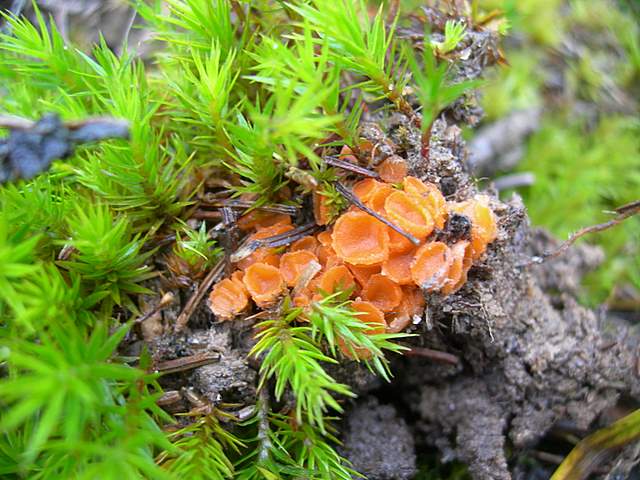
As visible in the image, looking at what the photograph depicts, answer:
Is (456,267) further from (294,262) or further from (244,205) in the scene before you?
(244,205)

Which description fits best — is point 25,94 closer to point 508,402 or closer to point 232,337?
point 232,337

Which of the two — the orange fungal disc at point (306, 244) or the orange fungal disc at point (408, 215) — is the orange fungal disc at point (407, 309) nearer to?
the orange fungal disc at point (408, 215)

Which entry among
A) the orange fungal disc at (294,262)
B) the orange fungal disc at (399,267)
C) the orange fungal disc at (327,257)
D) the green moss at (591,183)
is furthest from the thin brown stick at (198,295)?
the green moss at (591,183)

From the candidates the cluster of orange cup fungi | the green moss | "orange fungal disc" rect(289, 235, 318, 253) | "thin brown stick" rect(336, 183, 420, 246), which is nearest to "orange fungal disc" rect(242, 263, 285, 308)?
the cluster of orange cup fungi

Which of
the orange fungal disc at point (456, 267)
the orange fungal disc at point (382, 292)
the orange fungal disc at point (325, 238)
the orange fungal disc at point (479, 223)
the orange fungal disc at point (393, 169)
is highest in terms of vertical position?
the orange fungal disc at point (393, 169)

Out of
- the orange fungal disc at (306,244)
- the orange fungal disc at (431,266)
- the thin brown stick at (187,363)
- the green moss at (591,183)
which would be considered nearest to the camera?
the orange fungal disc at (431,266)

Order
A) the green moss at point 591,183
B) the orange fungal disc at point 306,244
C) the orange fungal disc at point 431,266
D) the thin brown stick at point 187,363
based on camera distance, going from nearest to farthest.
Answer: the orange fungal disc at point 431,266 → the thin brown stick at point 187,363 → the orange fungal disc at point 306,244 → the green moss at point 591,183

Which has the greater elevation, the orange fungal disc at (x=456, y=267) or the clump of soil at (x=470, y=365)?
the orange fungal disc at (x=456, y=267)

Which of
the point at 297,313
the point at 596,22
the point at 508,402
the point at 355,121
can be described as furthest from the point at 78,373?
the point at 596,22
